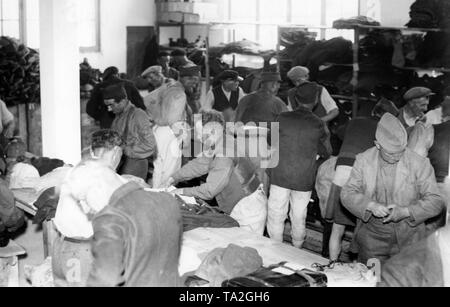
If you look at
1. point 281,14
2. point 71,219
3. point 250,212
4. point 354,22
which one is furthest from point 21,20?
point 71,219

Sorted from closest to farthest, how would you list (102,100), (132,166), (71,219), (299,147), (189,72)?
(71,219), (299,147), (132,166), (189,72), (102,100)

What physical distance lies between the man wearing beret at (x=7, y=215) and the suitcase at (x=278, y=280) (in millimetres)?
2816

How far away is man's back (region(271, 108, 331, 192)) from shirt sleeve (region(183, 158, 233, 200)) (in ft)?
3.62

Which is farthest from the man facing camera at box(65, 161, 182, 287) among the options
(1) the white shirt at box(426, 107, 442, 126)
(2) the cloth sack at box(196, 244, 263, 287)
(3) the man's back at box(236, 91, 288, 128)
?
(1) the white shirt at box(426, 107, 442, 126)

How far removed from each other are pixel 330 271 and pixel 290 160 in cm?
250

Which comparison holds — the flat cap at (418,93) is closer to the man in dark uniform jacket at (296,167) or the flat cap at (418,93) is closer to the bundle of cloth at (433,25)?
the man in dark uniform jacket at (296,167)

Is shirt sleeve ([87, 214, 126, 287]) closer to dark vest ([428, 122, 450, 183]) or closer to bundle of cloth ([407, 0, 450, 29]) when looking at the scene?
dark vest ([428, 122, 450, 183])

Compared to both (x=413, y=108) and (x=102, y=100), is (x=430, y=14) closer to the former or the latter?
(x=413, y=108)

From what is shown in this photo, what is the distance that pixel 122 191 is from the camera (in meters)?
3.47

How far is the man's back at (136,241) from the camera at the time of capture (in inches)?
129

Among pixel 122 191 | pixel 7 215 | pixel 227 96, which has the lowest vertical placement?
pixel 7 215

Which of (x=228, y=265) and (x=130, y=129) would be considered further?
(x=130, y=129)

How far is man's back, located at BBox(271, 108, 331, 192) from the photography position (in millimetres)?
6523

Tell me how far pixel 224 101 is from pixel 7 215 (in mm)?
3427
